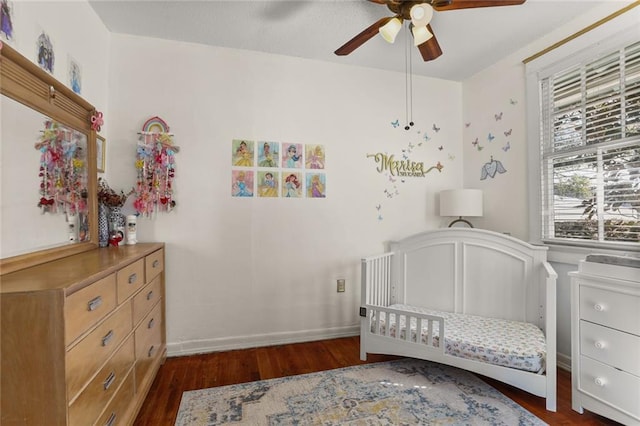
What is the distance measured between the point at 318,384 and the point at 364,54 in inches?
104

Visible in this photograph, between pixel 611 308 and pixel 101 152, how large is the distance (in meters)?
3.27

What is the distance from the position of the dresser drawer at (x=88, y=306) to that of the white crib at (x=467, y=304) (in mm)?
1592

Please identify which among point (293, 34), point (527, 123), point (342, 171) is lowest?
point (342, 171)

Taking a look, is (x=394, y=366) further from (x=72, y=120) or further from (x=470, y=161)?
(x=72, y=120)

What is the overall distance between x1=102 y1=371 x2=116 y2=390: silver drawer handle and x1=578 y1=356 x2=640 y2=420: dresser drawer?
2.38m

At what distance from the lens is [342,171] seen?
9.01ft

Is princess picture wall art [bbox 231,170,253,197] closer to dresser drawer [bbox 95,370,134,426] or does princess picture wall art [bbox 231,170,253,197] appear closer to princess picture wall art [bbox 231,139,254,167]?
princess picture wall art [bbox 231,139,254,167]

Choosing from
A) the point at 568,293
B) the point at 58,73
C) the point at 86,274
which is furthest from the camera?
the point at 568,293

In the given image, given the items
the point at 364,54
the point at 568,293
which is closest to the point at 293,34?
the point at 364,54

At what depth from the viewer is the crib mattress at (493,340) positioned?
67.4 inches

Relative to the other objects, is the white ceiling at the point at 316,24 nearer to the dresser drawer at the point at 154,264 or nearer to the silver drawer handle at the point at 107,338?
the dresser drawer at the point at 154,264

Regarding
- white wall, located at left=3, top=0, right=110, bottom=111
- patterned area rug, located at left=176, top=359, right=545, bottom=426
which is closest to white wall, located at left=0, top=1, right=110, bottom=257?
white wall, located at left=3, top=0, right=110, bottom=111

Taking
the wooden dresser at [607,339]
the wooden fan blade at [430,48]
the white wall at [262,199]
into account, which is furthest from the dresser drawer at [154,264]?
the wooden dresser at [607,339]

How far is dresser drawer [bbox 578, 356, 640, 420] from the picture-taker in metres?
1.42
